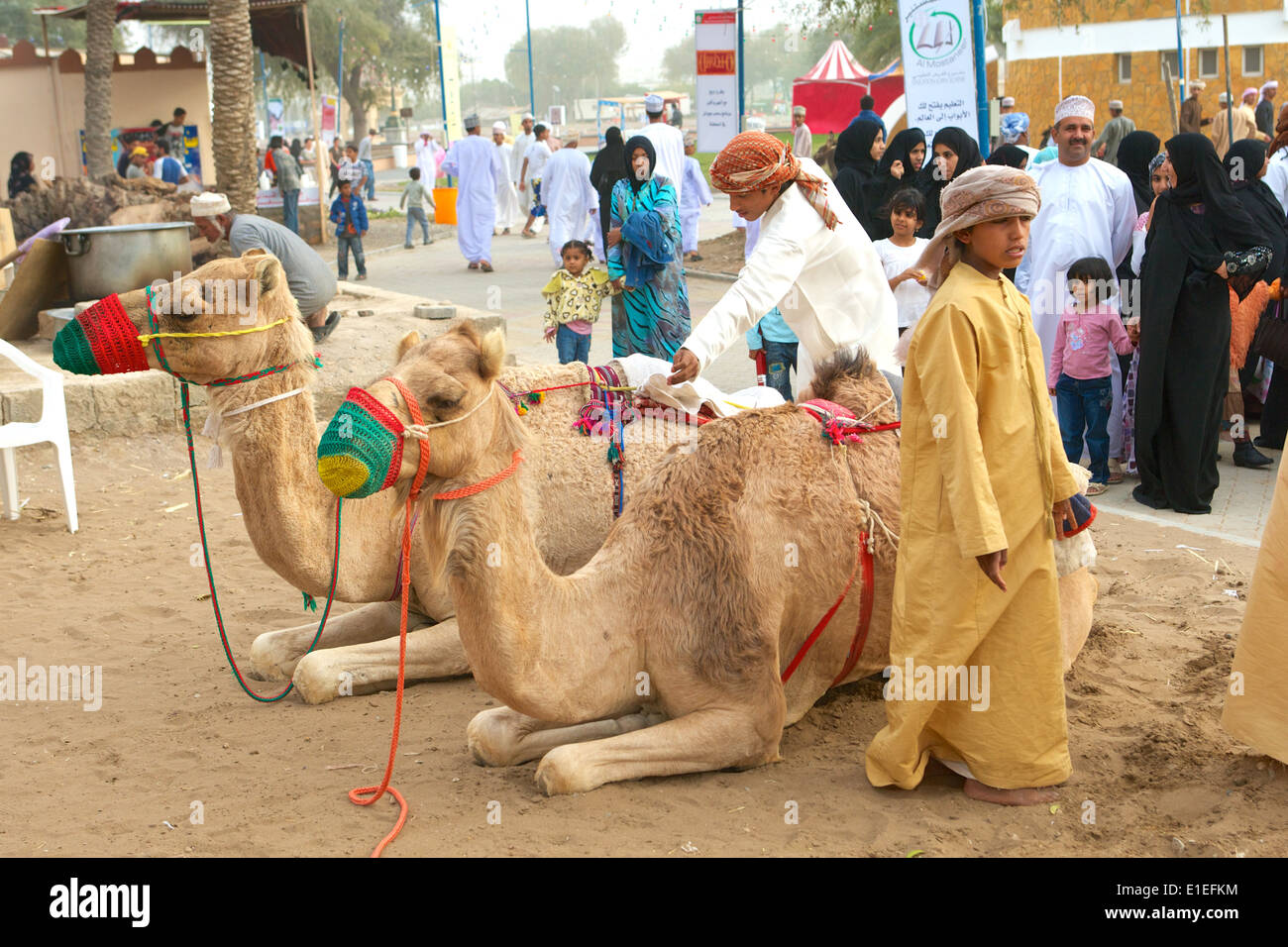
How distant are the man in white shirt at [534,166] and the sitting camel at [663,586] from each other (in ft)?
59.4

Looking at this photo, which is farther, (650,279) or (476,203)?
(476,203)

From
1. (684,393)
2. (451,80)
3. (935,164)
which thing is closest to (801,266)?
(684,393)

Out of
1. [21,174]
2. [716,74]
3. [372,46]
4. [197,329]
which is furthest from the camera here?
[372,46]

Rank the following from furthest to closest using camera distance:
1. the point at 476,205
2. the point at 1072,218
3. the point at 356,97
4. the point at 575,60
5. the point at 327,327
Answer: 1. the point at 575,60
2. the point at 356,97
3. the point at 476,205
4. the point at 327,327
5. the point at 1072,218

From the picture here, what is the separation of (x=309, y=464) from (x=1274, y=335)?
6.25 meters

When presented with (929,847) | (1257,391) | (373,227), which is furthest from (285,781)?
(373,227)

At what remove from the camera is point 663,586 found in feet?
13.6

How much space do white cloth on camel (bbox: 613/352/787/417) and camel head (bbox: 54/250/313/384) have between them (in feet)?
4.59

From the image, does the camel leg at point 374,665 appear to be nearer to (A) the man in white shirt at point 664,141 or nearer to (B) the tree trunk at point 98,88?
(A) the man in white shirt at point 664,141

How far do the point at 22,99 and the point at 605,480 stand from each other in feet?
89.6

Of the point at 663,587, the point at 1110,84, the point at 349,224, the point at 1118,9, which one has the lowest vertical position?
the point at 663,587

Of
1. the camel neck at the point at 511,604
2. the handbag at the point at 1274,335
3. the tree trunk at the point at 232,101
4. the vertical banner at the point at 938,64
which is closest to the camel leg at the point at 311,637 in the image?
the camel neck at the point at 511,604

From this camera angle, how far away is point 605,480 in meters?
5.12

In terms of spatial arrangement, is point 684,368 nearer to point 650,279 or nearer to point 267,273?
point 267,273
